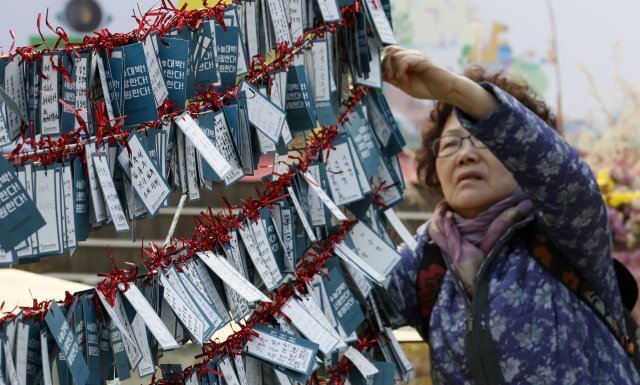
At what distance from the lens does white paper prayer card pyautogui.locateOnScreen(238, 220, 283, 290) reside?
3.84 feet

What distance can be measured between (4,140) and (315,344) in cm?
45

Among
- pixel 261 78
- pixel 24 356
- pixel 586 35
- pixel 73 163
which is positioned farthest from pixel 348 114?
pixel 586 35

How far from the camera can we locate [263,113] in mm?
1183

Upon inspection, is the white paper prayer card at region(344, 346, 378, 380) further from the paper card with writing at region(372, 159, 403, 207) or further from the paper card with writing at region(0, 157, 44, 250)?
the paper card with writing at region(0, 157, 44, 250)

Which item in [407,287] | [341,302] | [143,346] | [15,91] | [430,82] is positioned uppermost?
[15,91]

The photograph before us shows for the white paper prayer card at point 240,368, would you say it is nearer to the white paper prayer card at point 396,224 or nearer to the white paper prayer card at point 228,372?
the white paper prayer card at point 228,372

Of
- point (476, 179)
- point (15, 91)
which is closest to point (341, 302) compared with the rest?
point (15, 91)

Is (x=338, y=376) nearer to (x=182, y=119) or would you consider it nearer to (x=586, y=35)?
(x=182, y=119)

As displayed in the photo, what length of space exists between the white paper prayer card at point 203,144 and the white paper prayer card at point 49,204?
0.52ft

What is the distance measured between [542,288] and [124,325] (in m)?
1.14

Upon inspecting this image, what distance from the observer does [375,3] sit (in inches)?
60.9

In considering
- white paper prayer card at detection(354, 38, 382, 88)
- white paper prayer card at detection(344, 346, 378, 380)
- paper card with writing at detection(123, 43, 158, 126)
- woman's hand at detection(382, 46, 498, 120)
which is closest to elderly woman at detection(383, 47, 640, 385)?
woman's hand at detection(382, 46, 498, 120)

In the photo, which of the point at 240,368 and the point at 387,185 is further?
the point at 387,185

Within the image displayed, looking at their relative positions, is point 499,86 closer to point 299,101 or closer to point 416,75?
point 416,75
